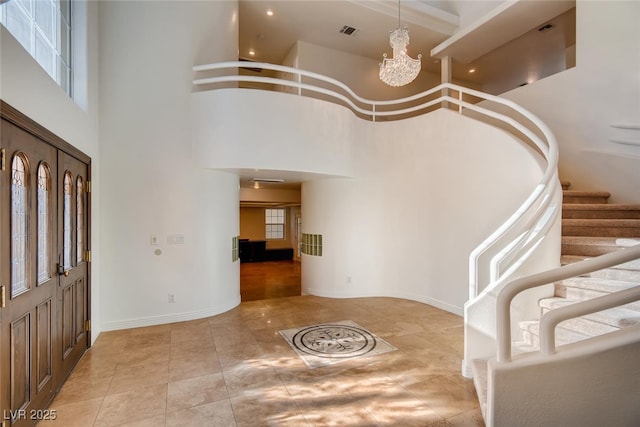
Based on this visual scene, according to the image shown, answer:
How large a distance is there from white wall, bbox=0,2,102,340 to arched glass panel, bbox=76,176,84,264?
30 centimetres

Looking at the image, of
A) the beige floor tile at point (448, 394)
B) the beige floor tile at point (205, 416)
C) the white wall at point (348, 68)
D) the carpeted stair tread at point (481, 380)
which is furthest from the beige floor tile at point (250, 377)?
the white wall at point (348, 68)

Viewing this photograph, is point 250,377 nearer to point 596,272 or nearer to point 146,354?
point 146,354

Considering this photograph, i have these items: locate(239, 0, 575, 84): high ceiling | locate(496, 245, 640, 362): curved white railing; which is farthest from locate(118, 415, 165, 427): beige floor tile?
locate(239, 0, 575, 84): high ceiling

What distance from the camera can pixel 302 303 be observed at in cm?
565

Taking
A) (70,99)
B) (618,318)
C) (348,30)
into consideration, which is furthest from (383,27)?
(618,318)

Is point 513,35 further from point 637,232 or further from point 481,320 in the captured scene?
point 481,320

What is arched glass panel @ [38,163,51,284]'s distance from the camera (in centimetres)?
259

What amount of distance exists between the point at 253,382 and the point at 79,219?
Result: 2.78 meters

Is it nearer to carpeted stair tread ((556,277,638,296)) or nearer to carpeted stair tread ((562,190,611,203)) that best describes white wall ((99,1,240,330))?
carpeted stair tread ((556,277,638,296))

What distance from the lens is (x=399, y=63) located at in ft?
16.3

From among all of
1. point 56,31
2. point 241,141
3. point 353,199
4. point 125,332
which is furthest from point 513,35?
point 125,332

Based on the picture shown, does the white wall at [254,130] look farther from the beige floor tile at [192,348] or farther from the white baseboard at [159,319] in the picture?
the beige floor tile at [192,348]

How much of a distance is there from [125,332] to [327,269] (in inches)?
140

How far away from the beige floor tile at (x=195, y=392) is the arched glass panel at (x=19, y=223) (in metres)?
1.50
